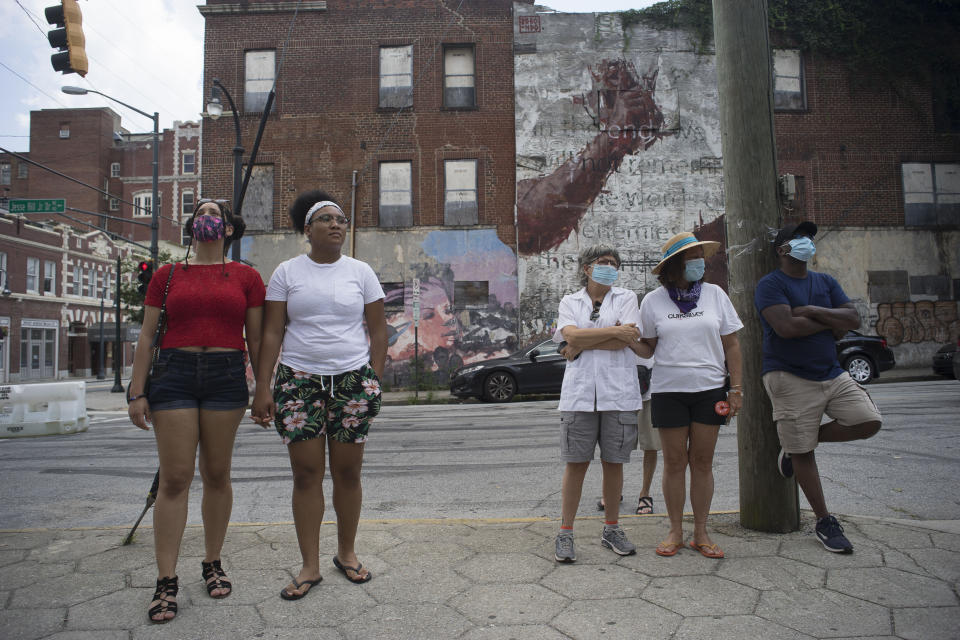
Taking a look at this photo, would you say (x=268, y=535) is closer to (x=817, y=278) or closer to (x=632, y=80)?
(x=817, y=278)

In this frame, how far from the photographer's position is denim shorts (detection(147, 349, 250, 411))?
305 centimetres

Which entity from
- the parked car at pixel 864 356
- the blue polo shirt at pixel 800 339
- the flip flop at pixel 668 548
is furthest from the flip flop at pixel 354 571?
the parked car at pixel 864 356

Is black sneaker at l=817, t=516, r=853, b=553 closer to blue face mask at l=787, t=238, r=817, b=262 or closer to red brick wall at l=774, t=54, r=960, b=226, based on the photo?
blue face mask at l=787, t=238, r=817, b=262

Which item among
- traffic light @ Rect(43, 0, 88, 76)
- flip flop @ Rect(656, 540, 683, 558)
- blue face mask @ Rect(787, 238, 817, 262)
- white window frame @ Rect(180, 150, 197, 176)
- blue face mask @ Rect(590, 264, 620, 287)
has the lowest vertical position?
flip flop @ Rect(656, 540, 683, 558)

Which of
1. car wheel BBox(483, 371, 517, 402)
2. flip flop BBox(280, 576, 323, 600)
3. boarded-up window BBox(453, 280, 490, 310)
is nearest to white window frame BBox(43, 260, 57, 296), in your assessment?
boarded-up window BBox(453, 280, 490, 310)

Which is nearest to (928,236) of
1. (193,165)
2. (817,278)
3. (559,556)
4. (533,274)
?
(533,274)

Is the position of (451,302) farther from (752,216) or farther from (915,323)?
(752,216)

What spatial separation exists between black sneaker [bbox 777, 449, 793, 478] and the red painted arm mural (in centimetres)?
1726

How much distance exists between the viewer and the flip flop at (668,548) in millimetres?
3553

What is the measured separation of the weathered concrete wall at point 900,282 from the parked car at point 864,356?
5357 mm

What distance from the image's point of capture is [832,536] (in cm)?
355

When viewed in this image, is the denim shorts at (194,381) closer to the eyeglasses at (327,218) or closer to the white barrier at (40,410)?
the eyeglasses at (327,218)

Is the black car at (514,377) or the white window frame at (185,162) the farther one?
the white window frame at (185,162)

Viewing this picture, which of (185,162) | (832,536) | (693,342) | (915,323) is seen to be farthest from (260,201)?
(185,162)
